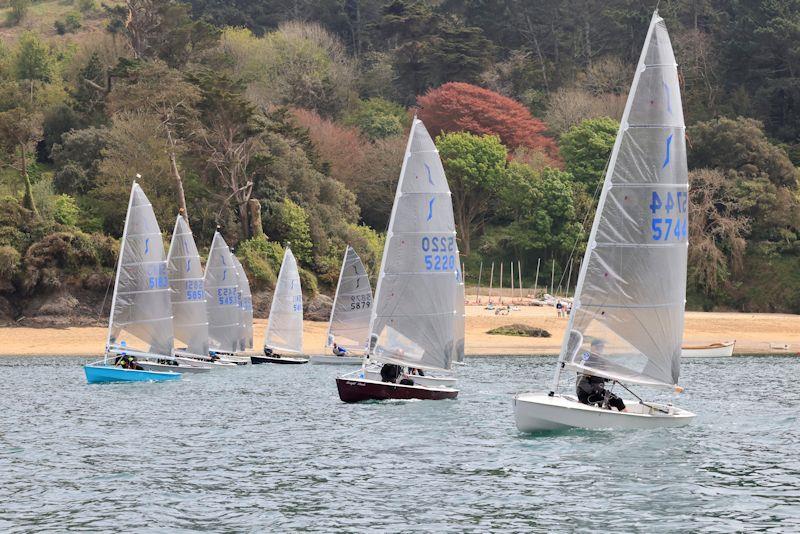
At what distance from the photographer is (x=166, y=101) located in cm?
7531

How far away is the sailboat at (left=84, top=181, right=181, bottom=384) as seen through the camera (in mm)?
47094

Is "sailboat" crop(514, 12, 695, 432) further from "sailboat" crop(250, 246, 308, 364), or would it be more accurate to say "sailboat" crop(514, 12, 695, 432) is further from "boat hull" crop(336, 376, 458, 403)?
"sailboat" crop(250, 246, 308, 364)

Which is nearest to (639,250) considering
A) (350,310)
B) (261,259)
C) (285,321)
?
(350,310)

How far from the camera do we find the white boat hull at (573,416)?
90.3 feet

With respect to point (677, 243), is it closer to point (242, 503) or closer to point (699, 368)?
point (242, 503)

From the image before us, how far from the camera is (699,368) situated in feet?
182

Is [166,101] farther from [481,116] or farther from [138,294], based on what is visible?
[138,294]

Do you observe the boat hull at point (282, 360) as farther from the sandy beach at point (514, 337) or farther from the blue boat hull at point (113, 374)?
the blue boat hull at point (113, 374)

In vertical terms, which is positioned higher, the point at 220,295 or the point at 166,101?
the point at 166,101

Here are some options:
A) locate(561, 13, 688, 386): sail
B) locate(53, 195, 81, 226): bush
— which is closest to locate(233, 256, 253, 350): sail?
locate(53, 195, 81, 226): bush

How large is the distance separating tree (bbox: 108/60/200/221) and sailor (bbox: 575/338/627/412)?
46.6 meters

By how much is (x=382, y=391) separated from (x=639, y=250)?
10569 mm

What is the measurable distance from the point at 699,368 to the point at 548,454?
98.7 ft

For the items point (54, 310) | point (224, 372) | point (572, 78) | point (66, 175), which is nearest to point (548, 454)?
point (224, 372)
